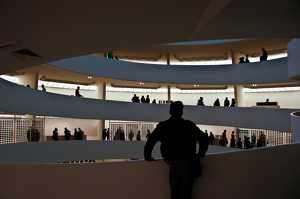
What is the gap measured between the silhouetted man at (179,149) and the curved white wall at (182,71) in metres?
14.6

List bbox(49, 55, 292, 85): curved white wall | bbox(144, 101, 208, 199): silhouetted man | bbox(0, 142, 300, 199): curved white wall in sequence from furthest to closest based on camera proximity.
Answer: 1. bbox(49, 55, 292, 85): curved white wall
2. bbox(0, 142, 300, 199): curved white wall
3. bbox(144, 101, 208, 199): silhouetted man

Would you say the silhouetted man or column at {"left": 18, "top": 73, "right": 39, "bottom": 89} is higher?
column at {"left": 18, "top": 73, "right": 39, "bottom": 89}

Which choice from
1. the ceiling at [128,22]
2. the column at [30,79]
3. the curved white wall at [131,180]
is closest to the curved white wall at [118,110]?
the column at [30,79]

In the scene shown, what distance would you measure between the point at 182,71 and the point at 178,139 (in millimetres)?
18105

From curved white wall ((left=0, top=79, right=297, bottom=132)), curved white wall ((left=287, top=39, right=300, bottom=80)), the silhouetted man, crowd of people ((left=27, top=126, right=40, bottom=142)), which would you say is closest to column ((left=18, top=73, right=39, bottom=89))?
crowd of people ((left=27, top=126, right=40, bottom=142))

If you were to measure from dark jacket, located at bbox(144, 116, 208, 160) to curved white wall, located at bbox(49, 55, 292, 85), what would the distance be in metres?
14.6

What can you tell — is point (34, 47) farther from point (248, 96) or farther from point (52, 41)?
point (248, 96)

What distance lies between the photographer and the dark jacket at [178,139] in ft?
10.7

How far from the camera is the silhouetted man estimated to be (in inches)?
128

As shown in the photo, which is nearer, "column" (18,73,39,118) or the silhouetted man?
the silhouetted man

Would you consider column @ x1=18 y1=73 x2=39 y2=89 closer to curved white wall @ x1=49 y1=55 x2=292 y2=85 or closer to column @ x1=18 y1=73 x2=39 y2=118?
column @ x1=18 y1=73 x2=39 y2=118

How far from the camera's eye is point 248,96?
2606cm

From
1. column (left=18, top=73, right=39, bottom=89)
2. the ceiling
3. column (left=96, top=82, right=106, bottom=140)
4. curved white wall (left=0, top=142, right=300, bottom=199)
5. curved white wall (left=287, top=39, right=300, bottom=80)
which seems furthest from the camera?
column (left=96, top=82, right=106, bottom=140)

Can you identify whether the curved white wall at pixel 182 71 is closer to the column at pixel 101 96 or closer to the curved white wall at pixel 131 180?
the column at pixel 101 96
